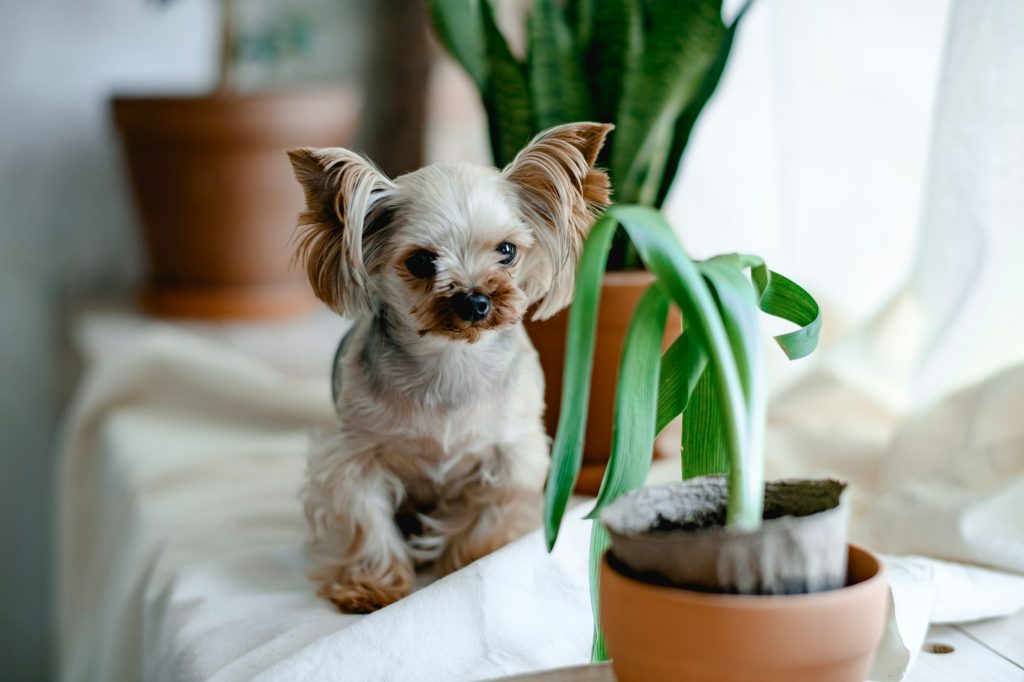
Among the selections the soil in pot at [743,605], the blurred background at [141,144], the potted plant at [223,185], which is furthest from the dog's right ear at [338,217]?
the potted plant at [223,185]

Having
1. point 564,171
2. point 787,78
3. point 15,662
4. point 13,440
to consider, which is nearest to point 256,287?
point 13,440

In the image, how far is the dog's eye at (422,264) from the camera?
81cm

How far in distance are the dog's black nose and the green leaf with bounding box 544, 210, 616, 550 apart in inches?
9.1

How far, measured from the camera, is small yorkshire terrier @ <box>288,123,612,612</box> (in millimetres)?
788

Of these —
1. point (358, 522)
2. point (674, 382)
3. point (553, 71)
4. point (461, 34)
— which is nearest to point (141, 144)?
point (461, 34)

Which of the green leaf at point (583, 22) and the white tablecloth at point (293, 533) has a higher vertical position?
the green leaf at point (583, 22)

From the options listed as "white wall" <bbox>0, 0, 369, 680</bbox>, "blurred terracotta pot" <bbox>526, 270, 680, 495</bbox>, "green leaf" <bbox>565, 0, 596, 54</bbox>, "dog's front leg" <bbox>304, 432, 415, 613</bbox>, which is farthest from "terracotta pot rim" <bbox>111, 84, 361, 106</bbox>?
"dog's front leg" <bbox>304, 432, 415, 613</bbox>

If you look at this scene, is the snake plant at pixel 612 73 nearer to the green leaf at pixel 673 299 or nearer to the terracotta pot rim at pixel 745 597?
the green leaf at pixel 673 299

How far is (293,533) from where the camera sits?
1047mm

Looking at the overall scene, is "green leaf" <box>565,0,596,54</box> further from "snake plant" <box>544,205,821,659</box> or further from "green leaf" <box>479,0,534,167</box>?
"snake plant" <box>544,205,821,659</box>

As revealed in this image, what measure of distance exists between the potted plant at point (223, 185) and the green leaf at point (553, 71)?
81 cm

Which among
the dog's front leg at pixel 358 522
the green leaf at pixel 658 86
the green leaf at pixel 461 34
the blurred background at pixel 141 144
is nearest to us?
the dog's front leg at pixel 358 522

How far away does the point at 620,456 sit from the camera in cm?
60

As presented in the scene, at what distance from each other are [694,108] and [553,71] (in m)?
0.15
